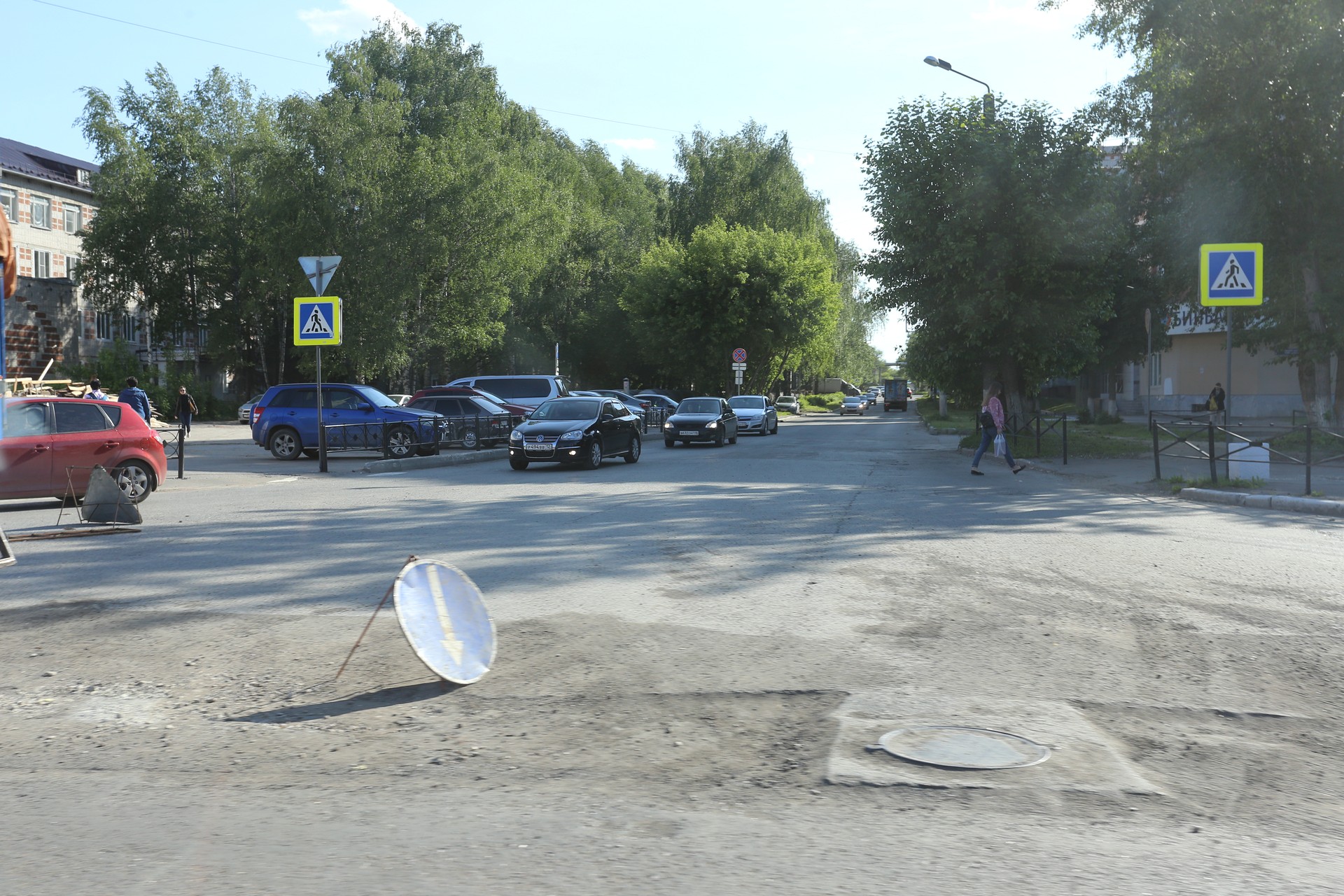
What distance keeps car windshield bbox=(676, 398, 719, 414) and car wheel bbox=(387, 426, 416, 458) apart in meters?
9.20

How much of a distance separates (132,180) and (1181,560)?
56.6 metres

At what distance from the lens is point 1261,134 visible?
80.2 ft

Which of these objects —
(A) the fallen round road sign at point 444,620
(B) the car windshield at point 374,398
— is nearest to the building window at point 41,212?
(B) the car windshield at point 374,398

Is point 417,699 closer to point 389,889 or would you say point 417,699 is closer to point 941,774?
point 389,889

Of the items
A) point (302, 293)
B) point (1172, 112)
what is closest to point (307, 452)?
point (1172, 112)

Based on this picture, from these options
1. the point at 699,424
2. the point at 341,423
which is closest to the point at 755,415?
the point at 699,424

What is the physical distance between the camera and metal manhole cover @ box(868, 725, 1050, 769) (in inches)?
180

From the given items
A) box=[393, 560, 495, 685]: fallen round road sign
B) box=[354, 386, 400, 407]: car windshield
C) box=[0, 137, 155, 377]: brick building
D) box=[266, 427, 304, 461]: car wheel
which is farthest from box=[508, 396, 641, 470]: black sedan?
box=[0, 137, 155, 377]: brick building

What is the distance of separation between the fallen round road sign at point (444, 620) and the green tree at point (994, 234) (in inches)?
847

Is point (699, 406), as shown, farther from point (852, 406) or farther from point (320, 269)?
point (852, 406)

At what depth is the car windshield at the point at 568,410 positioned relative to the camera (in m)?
22.1

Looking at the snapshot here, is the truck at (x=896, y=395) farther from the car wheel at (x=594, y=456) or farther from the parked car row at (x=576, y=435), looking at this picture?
the car wheel at (x=594, y=456)

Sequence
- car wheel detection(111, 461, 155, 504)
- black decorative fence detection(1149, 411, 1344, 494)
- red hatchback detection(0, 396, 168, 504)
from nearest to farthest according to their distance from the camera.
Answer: red hatchback detection(0, 396, 168, 504)
car wheel detection(111, 461, 155, 504)
black decorative fence detection(1149, 411, 1344, 494)

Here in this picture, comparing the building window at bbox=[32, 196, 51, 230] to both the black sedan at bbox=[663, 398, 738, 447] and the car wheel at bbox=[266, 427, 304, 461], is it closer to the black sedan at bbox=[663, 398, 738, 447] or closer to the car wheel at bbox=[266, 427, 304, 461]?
the car wheel at bbox=[266, 427, 304, 461]
